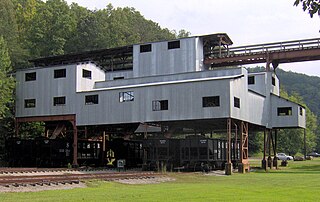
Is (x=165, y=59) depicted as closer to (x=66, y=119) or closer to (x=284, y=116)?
(x=66, y=119)

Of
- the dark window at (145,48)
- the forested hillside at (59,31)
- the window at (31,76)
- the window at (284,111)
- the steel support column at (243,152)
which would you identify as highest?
the forested hillside at (59,31)

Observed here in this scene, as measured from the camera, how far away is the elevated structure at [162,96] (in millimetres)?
41312


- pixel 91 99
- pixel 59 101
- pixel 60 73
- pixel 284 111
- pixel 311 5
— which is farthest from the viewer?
pixel 284 111

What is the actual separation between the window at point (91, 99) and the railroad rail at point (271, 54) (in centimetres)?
1677

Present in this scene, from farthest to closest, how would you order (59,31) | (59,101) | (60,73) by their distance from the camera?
(59,31) → (60,73) → (59,101)

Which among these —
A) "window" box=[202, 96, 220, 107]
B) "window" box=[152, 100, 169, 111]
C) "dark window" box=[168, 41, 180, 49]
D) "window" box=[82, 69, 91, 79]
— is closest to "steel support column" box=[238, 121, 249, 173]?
"window" box=[202, 96, 220, 107]

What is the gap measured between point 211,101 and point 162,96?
4.81m

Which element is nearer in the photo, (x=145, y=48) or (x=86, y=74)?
(x=86, y=74)

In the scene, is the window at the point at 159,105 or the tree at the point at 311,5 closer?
the tree at the point at 311,5

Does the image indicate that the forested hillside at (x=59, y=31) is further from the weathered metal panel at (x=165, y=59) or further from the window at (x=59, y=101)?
the window at (x=59, y=101)

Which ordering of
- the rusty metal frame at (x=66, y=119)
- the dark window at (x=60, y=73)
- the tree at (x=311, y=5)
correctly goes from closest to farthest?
the tree at (x=311, y=5)
the rusty metal frame at (x=66, y=119)
the dark window at (x=60, y=73)

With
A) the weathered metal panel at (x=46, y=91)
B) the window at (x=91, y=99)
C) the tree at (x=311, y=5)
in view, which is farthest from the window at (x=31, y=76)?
the tree at (x=311, y=5)

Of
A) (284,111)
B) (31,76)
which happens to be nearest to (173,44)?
(284,111)

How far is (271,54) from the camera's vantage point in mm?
54438
